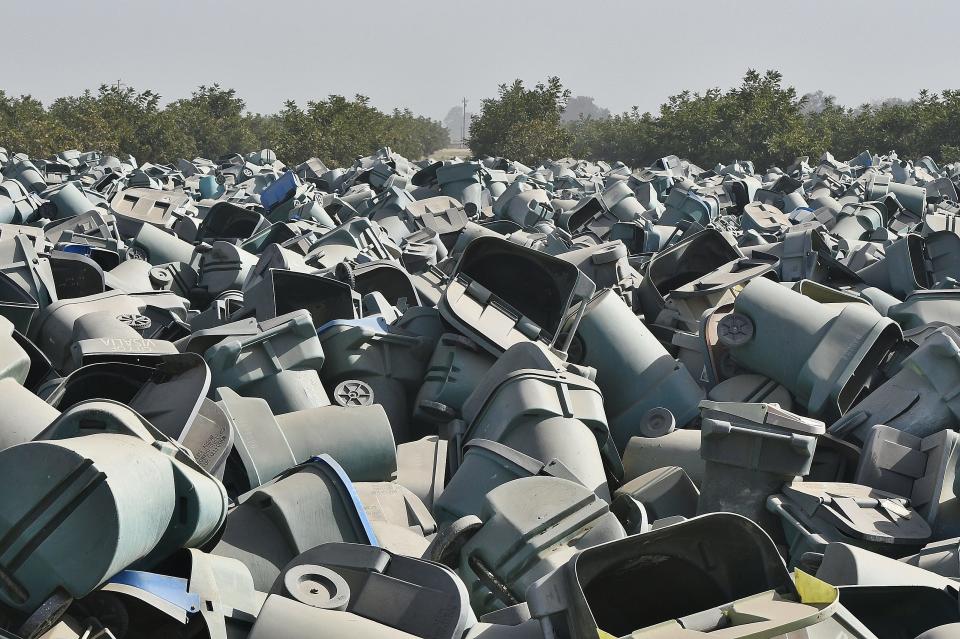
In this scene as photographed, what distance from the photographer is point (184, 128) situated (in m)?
26.5

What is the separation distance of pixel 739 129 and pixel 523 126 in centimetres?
535

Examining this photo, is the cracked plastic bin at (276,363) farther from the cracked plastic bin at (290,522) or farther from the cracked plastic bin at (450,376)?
the cracked plastic bin at (290,522)

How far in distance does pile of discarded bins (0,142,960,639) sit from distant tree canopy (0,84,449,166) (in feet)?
54.5

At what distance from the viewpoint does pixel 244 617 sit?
2229 millimetres

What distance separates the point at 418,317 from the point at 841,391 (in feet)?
6.12

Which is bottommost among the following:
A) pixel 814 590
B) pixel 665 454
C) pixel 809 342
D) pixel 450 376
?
pixel 665 454

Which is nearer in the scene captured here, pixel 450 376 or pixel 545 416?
pixel 545 416

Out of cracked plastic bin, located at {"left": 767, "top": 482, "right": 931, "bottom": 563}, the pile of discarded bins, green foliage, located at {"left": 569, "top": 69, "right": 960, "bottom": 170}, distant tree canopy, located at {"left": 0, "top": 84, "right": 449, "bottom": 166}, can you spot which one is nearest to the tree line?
green foliage, located at {"left": 569, "top": 69, "right": 960, "bottom": 170}

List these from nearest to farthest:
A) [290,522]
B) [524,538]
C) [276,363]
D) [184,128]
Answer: [524,538]
[290,522]
[276,363]
[184,128]

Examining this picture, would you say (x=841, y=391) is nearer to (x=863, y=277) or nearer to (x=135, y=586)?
(x=863, y=277)

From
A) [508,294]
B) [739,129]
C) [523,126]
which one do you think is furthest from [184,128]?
[508,294]

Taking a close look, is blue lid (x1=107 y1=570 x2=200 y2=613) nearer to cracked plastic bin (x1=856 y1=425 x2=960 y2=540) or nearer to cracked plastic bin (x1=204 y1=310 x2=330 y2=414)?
cracked plastic bin (x1=204 y1=310 x2=330 y2=414)

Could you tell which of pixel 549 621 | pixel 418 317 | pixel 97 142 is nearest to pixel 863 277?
pixel 418 317

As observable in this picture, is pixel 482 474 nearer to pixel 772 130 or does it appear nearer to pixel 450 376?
pixel 450 376
